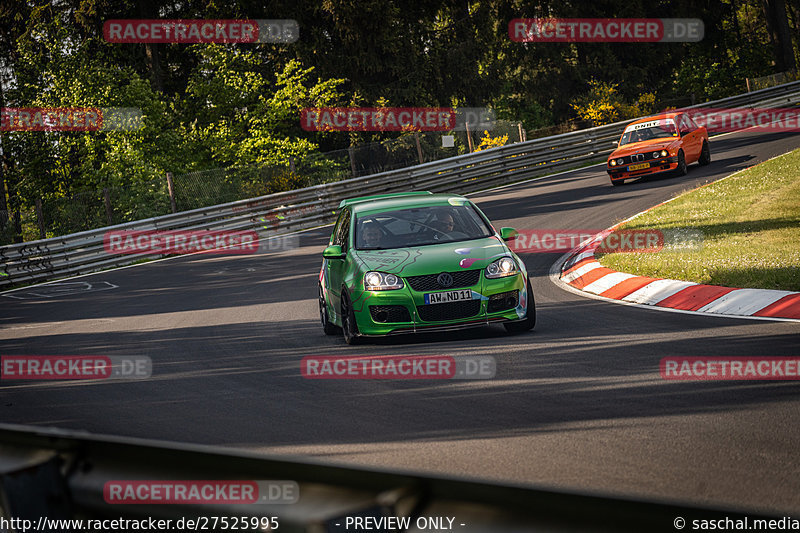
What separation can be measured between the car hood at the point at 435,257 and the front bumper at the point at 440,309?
0.22 meters

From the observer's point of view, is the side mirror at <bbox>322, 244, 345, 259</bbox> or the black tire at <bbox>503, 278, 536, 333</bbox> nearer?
the black tire at <bbox>503, 278, 536, 333</bbox>

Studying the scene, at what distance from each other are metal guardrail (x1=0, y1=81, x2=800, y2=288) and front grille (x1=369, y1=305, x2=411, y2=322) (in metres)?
16.0

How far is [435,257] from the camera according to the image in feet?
31.1

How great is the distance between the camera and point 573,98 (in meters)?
52.6

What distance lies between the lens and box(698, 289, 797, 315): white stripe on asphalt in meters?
9.04

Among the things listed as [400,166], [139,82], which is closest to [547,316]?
[400,166]

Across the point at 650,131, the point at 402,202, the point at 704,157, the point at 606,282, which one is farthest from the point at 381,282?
the point at 704,157

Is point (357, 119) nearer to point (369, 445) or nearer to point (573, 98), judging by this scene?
point (573, 98)

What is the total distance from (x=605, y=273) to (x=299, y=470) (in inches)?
425

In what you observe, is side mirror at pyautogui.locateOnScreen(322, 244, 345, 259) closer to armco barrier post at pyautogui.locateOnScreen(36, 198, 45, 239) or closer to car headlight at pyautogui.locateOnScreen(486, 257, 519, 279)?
car headlight at pyautogui.locateOnScreen(486, 257, 519, 279)

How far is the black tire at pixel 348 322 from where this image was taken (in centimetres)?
953

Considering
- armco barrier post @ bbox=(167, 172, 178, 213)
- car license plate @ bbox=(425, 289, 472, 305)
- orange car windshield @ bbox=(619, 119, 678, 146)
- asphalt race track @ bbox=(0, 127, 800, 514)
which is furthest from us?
armco barrier post @ bbox=(167, 172, 178, 213)

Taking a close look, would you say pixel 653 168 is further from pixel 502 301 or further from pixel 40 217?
pixel 40 217

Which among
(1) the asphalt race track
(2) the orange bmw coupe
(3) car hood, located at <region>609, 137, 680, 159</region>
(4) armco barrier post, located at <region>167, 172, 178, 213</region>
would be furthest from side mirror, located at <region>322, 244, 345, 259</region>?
(4) armco barrier post, located at <region>167, 172, 178, 213</region>
